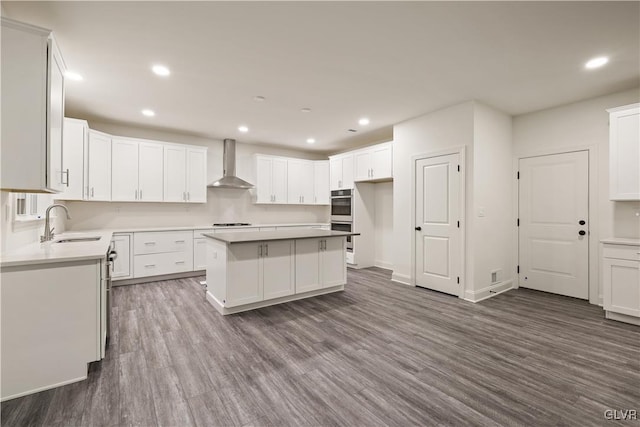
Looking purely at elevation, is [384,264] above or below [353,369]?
above

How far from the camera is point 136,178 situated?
4.88 metres

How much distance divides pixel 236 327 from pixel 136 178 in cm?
347

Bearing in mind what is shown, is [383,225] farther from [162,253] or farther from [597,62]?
[162,253]

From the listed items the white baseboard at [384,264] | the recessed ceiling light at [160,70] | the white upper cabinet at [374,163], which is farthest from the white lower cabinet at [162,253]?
the white baseboard at [384,264]

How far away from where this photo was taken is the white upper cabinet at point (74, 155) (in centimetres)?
396

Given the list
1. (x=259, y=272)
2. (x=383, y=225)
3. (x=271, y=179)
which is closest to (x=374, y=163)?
(x=383, y=225)

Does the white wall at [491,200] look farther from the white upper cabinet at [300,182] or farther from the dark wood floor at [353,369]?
the white upper cabinet at [300,182]

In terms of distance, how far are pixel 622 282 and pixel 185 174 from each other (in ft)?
21.2

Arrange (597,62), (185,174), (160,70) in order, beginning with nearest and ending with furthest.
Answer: (597,62) < (160,70) < (185,174)

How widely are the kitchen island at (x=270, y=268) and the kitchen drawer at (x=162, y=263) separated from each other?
4.95ft

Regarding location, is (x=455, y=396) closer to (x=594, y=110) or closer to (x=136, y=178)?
(x=594, y=110)

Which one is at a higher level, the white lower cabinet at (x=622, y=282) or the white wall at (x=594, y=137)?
the white wall at (x=594, y=137)

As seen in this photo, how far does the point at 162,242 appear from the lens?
15.8 ft

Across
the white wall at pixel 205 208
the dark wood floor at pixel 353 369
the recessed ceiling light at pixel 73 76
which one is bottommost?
the dark wood floor at pixel 353 369
